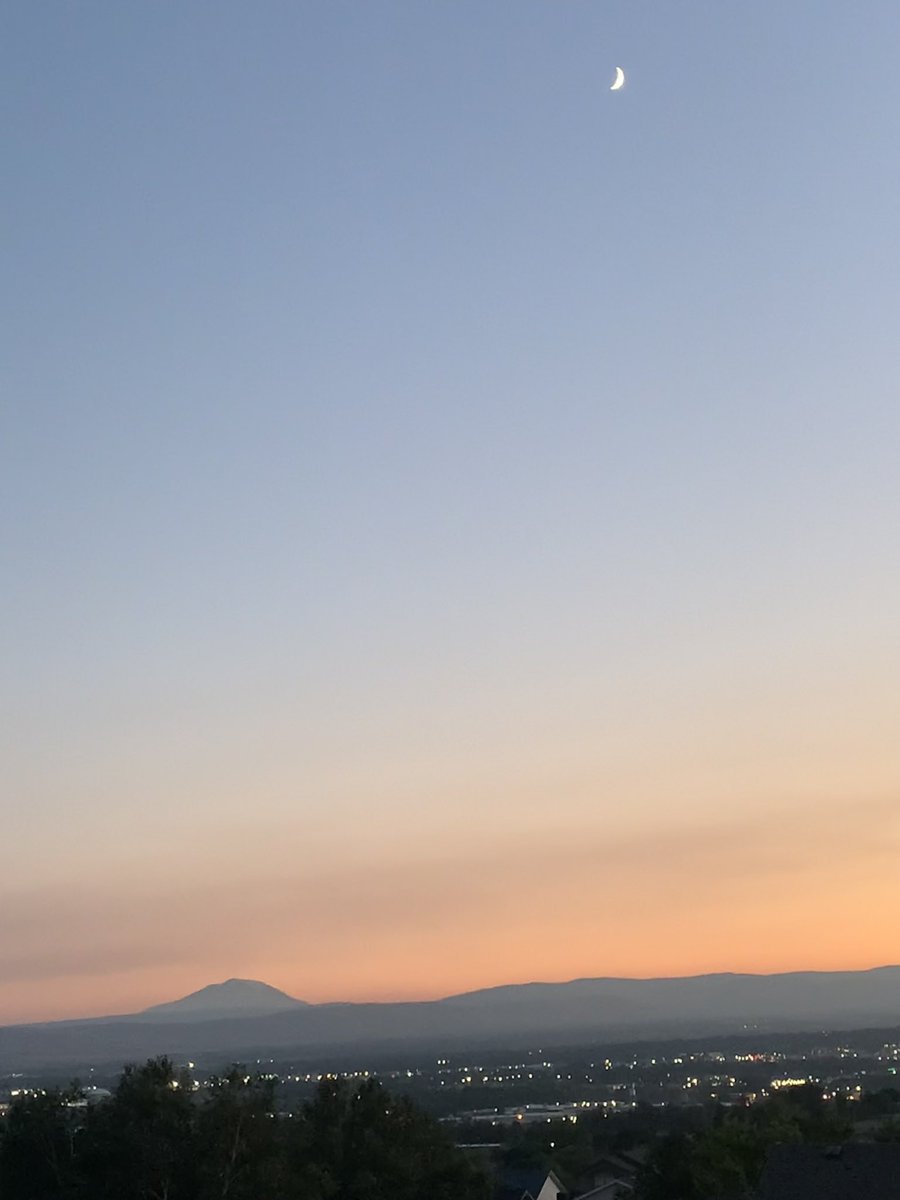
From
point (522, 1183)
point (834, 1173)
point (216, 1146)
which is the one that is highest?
point (216, 1146)

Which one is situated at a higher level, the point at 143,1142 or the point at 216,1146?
the point at 143,1142

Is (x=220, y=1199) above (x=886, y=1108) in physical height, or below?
above

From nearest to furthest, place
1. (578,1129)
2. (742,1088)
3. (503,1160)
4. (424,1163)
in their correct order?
(424,1163) → (503,1160) → (578,1129) → (742,1088)

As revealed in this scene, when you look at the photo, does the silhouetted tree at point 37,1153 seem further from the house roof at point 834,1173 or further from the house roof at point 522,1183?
the house roof at point 522,1183

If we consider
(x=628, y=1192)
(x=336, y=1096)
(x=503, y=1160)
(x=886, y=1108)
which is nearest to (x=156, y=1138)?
(x=336, y=1096)

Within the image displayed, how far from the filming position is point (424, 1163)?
3941 cm

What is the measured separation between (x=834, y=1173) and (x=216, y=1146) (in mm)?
15884

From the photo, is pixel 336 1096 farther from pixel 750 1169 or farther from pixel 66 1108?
pixel 750 1169

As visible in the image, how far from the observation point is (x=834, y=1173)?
36969 millimetres

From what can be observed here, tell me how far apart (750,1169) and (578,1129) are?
173 feet

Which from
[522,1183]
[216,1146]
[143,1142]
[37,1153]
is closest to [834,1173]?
[216,1146]

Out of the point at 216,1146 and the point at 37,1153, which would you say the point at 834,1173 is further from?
the point at 37,1153

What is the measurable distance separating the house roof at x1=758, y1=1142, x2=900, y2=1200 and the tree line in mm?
8602

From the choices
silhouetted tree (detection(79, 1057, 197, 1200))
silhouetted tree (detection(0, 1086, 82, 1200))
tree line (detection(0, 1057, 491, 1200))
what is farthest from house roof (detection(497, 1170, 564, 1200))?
silhouetted tree (detection(0, 1086, 82, 1200))
